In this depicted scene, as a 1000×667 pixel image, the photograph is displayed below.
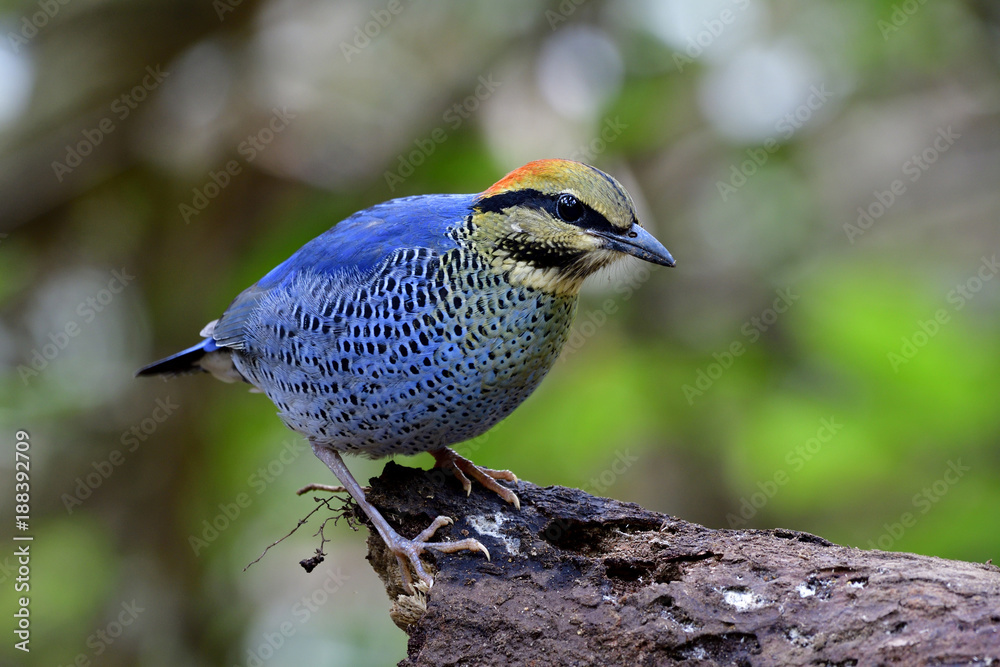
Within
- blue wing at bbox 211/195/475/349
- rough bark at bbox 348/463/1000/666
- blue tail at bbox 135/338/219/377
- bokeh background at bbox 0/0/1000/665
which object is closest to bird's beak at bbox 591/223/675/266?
blue wing at bbox 211/195/475/349

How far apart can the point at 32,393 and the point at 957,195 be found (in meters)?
8.71

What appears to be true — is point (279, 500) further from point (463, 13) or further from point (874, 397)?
point (874, 397)

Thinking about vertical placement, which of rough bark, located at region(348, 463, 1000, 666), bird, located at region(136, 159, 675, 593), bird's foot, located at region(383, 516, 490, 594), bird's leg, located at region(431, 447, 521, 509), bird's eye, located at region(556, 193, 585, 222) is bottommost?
rough bark, located at region(348, 463, 1000, 666)

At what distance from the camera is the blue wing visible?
173 inches

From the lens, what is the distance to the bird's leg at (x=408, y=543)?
4.06m

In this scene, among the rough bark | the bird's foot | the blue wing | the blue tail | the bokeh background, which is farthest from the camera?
the bokeh background

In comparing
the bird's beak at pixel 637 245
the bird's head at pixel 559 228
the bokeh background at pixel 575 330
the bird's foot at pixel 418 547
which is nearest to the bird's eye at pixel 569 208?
the bird's head at pixel 559 228

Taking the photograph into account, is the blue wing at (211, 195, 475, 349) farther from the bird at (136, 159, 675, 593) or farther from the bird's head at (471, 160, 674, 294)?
the bird's head at (471, 160, 674, 294)

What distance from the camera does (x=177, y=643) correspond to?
7.83 meters

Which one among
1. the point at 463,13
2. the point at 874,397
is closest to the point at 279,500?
the point at 463,13

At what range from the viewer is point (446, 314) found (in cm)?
412

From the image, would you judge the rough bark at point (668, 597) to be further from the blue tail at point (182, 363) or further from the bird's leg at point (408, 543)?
the blue tail at point (182, 363)

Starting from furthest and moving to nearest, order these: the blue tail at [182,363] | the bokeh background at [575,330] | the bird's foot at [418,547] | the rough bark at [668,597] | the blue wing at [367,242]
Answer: the bokeh background at [575,330]
the blue tail at [182,363]
the blue wing at [367,242]
the bird's foot at [418,547]
the rough bark at [668,597]

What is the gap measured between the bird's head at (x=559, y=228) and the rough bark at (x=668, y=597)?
3.84ft
